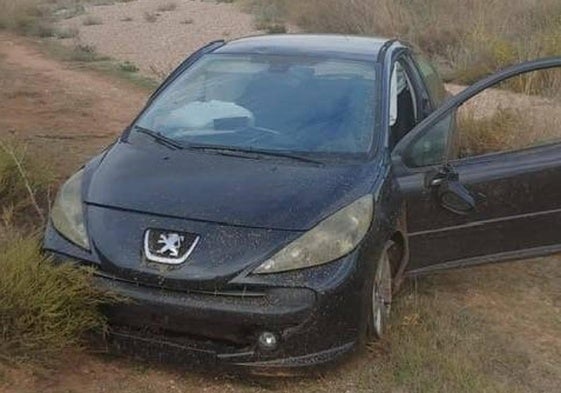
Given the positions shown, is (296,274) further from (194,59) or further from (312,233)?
(194,59)

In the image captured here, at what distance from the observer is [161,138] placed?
4617 millimetres

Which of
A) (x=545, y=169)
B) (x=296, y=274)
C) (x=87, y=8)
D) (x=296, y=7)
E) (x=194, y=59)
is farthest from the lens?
(x=87, y=8)

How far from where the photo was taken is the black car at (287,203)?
357cm

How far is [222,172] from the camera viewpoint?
415 centimetres

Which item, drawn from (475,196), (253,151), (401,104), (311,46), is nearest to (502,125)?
(401,104)

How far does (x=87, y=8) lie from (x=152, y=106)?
90.8 ft

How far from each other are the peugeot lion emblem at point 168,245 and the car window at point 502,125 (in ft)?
4.64

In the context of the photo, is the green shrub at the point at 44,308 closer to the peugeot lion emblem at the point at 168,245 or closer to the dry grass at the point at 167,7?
the peugeot lion emblem at the point at 168,245

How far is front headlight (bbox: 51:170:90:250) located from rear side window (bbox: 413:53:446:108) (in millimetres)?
2703

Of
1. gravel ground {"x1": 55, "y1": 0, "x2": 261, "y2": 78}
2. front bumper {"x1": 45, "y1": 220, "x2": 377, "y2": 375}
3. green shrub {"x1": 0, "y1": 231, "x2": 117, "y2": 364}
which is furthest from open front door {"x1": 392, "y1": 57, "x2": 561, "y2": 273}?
gravel ground {"x1": 55, "y1": 0, "x2": 261, "y2": 78}

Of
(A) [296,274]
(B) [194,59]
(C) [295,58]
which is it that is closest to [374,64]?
(C) [295,58]

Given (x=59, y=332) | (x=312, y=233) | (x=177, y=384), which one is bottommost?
(x=177, y=384)

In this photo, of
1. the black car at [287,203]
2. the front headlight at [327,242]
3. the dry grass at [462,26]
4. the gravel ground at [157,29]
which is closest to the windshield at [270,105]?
the black car at [287,203]

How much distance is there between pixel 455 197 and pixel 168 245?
160 centimetres
